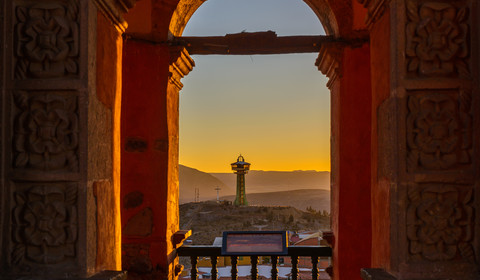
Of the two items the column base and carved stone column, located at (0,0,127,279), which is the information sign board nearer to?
the column base

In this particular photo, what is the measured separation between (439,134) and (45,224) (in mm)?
2192

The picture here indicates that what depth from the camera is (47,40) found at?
2.37m

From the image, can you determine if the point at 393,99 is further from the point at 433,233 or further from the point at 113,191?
the point at 113,191

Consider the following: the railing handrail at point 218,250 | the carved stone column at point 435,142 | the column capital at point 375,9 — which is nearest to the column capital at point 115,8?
the column capital at point 375,9

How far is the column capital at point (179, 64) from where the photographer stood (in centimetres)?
500

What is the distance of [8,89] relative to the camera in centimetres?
239

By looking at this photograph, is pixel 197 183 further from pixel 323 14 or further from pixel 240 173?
pixel 323 14

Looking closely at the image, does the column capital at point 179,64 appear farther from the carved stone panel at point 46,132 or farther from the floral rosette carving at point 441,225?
the floral rosette carving at point 441,225

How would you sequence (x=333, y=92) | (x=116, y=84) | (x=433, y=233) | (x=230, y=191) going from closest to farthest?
(x=433, y=233), (x=116, y=84), (x=333, y=92), (x=230, y=191)

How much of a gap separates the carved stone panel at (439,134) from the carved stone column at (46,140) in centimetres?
180

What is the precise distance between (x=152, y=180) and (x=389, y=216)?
3.14 m

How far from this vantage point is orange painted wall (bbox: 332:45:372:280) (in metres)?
4.82

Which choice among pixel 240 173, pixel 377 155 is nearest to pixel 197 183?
pixel 240 173

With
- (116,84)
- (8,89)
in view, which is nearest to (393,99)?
(116,84)
